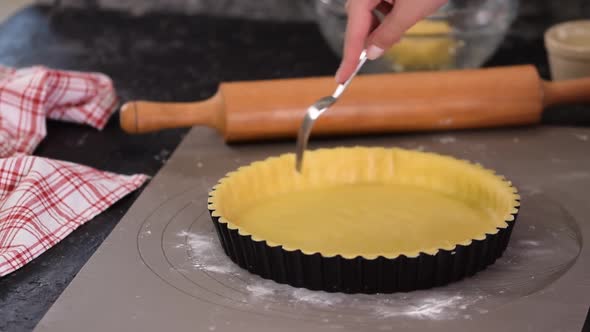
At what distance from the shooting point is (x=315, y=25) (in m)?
2.39

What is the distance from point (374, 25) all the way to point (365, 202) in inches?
9.9

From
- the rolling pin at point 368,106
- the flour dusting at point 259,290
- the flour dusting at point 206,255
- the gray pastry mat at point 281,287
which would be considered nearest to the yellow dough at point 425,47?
the rolling pin at point 368,106

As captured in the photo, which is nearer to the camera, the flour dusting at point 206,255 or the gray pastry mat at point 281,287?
the gray pastry mat at point 281,287

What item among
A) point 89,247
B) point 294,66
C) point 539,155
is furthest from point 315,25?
point 89,247

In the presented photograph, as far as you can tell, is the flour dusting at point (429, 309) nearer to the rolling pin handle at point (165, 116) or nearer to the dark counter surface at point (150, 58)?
the dark counter surface at point (150, 58)

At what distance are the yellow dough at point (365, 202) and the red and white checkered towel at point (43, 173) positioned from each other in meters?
0.24

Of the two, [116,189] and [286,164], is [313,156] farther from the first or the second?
[116,189]

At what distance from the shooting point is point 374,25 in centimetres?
125

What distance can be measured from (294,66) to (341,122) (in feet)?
1.57

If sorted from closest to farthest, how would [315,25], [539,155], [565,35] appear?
[539,155]
[565,35]
[315,25]

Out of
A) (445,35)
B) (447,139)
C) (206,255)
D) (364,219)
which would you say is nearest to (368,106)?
(447,139)

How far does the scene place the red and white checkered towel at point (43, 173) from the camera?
1.28 meters

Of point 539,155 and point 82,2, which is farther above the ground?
point 539,155

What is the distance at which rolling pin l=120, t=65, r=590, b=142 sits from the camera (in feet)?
5.27
